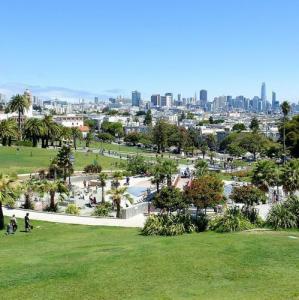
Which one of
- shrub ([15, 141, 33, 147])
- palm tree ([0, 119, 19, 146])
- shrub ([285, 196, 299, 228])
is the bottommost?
shrub ([285, 196, 299, 228])

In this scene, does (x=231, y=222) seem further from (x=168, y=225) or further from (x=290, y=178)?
(x=290, y=178)

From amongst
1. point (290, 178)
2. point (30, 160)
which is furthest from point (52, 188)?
point (30, 160)

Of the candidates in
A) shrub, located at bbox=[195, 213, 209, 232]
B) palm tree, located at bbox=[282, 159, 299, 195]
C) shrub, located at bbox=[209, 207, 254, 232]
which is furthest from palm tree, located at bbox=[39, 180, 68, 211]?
palm tree, located at bbox=[282, 159, 299, 195]

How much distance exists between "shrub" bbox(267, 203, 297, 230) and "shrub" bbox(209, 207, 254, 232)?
1.12 m

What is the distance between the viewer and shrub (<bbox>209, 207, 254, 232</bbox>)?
27.6 m

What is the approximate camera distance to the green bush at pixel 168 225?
27938mm

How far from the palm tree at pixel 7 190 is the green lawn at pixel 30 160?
3237 centimetres

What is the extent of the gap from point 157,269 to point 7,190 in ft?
51.2

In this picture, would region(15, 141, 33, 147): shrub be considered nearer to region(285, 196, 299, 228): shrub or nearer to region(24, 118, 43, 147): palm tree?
region(24, 118, 43, 147): palm tree

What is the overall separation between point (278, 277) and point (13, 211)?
23230mm

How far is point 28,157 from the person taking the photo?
7656cm

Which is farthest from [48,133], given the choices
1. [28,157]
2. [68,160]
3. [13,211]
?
[13,211]

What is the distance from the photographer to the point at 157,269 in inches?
725

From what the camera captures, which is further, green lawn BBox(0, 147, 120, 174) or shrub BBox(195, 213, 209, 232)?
green lawn BBox(0, 147, 120, 174)
